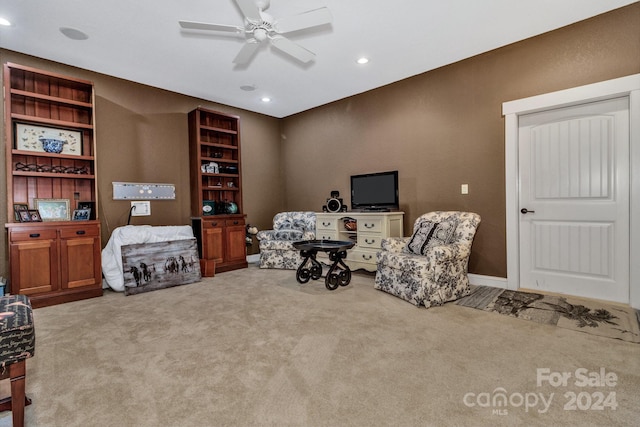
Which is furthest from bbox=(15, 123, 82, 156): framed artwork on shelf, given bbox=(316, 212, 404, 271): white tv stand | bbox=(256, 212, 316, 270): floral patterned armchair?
bbox=(316, 212, 404, 271): white tv stand

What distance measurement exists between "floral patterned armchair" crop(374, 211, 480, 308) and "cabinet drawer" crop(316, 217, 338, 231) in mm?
1107

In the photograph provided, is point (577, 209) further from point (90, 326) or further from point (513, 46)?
A: point (90, 326)

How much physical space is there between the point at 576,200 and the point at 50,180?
5.85m

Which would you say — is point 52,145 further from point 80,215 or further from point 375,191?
point 375,191

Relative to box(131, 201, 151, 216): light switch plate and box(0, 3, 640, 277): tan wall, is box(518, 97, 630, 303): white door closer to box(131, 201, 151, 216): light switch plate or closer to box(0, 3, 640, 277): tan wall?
box(0, 3, 640, 277): tan wall

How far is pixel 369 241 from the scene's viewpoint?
13.6ft

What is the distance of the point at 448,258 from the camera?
298 cm

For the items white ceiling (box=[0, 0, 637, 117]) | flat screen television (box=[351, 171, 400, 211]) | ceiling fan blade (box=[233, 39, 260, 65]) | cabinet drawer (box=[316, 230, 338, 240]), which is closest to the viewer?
white ceiling (box=[0, 0, 637, 117])

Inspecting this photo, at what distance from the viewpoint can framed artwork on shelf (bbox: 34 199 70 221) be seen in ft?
11.4

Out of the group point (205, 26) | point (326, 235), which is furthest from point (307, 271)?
point (205, 26)

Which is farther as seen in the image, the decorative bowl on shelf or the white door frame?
the decorative bowl on shelf

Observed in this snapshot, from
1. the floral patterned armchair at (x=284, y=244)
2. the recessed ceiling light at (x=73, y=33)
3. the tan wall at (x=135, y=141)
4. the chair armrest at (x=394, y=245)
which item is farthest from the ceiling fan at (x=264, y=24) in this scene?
the floral patterned armchair at (x=284, y=244)

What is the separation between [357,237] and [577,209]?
245 centimetres

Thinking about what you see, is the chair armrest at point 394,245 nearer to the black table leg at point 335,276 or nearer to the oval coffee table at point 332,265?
the oval coffee table at point 332,265
